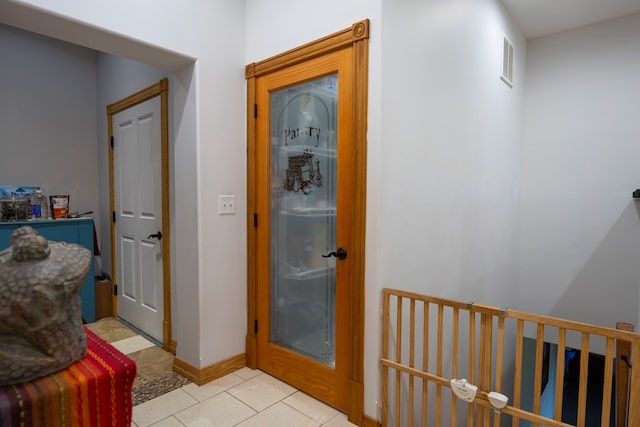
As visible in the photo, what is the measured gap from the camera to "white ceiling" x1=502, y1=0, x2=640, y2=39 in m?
3.19

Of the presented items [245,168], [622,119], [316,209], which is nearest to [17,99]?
[245,168]

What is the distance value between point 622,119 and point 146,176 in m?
4.56

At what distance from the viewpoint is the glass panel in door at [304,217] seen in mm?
2066

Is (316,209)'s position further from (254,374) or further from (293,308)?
(254,374)

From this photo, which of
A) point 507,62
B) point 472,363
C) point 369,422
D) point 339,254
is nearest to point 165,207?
point 339,254

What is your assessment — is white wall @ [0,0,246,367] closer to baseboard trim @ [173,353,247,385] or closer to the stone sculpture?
baseboard trim @ [173,353,247,385]

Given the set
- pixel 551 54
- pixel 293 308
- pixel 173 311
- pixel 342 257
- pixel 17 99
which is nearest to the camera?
pixel 342 257

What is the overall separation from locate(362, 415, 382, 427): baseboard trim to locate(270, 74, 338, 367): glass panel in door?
0.34 meters

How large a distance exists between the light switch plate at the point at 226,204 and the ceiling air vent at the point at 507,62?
9.13ft

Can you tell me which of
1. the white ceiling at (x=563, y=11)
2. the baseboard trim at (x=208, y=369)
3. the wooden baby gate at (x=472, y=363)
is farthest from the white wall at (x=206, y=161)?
the white ceiling at (x=563, y=11)

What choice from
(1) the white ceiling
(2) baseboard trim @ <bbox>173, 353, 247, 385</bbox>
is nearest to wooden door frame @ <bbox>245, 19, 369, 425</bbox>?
(2) baseboard trim @ <bbox>173, 353, 247, 385</bbox>

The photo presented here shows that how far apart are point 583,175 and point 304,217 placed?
3.26 metres

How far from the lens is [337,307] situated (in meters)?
2.00

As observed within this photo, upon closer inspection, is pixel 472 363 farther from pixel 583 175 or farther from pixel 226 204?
pixel 583 175
